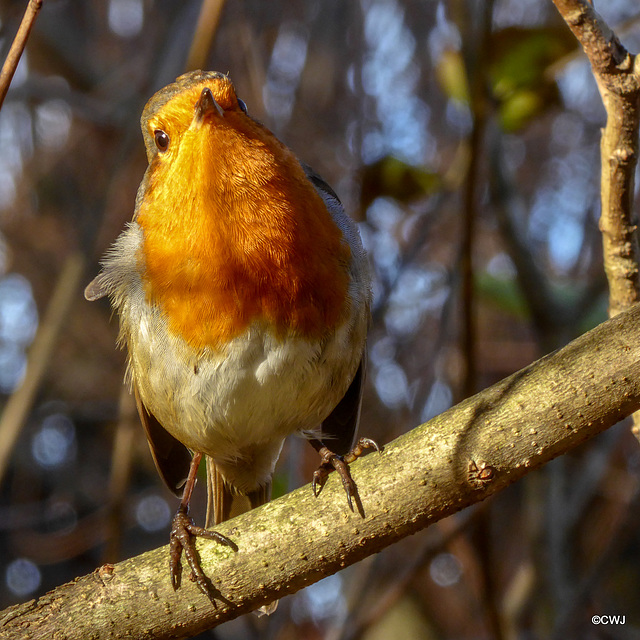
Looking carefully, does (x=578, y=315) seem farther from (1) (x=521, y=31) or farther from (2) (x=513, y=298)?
(1) (x=521, y=31)

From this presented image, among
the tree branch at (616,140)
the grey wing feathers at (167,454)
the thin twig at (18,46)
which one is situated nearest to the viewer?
the thin twig at (18,46)

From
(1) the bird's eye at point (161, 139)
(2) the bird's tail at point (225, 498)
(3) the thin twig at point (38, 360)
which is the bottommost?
(2) the bird's tail at point (225, 498)

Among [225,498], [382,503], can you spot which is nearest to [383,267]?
[225,498]

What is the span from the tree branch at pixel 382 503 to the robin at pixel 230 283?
0.91 feet

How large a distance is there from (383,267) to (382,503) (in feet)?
8.37

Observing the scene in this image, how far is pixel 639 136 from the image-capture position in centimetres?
193

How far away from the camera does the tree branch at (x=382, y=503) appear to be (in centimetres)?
172

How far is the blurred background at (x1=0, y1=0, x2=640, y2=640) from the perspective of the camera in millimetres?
2994

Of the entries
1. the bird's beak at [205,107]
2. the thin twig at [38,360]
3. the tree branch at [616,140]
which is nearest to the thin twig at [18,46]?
the bird's beak at [205,107]

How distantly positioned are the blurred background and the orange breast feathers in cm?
49

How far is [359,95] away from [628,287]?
2.62 m

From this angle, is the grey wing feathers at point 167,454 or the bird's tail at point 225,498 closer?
the grey wing feathers at point 167,454

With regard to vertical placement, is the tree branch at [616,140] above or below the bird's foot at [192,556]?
above

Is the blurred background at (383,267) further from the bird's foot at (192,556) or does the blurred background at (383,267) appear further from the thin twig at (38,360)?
the bird's foot at (192,556)
